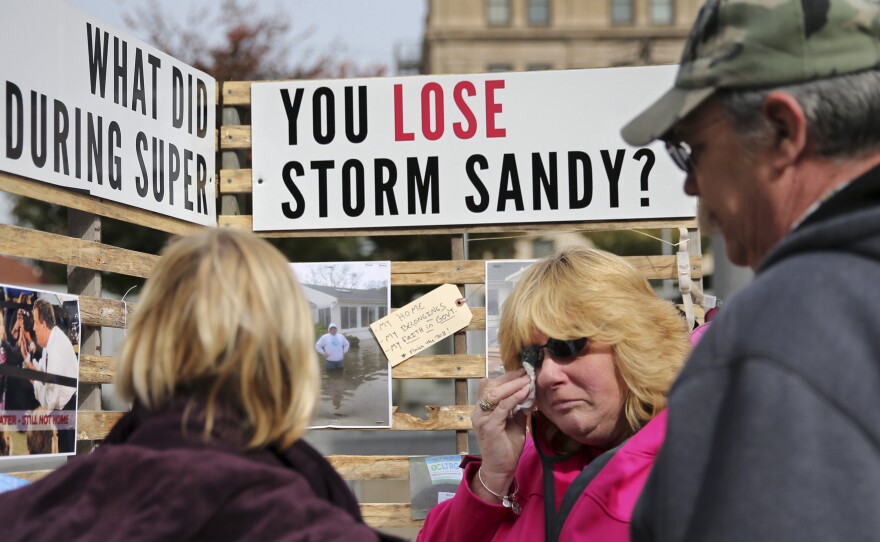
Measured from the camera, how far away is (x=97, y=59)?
3.86 metres

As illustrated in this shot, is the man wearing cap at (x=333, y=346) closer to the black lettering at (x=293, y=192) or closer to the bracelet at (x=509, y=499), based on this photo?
Result: the black lettering at (x=293, y=192)

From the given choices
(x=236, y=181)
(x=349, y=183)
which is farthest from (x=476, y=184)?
(x=236, y=181)

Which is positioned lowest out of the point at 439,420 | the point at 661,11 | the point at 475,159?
the point at 439,420

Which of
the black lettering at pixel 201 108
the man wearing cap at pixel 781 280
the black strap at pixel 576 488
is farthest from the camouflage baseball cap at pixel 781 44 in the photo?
the black lettering at pixel 201 108

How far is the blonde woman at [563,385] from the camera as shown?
2.72m

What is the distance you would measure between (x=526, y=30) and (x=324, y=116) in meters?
47.9

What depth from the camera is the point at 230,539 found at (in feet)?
5.05

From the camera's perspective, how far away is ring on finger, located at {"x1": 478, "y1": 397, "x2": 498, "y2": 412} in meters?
2.88

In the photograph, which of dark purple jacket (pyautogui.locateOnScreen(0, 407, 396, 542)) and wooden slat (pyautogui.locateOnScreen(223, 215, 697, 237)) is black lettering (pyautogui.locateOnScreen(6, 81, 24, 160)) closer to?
wooden slat (pyautogui.locateOnScreen(223, 215, 697, 237))

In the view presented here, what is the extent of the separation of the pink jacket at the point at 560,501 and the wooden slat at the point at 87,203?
67.4 inches

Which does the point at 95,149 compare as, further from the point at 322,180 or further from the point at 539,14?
the point at 539,14

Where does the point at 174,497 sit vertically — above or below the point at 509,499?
above

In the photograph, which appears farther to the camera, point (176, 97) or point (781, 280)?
point (176, 97)

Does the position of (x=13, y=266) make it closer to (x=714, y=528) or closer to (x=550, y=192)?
(x=550, y=192)
